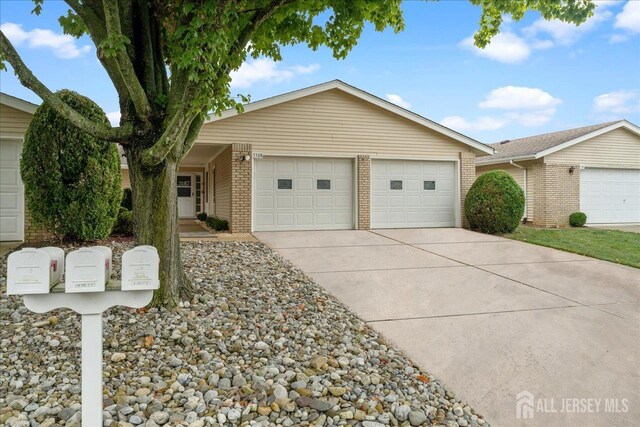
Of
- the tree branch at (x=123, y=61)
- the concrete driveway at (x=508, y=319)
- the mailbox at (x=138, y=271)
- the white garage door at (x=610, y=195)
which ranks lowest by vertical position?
the concrete driveway at (x=508, y=319)

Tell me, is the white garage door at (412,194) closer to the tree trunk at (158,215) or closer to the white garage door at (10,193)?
the tree trunk at (158,215)

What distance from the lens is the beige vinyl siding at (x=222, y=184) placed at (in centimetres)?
1215

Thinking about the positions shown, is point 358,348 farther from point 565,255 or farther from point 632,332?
point 565,255

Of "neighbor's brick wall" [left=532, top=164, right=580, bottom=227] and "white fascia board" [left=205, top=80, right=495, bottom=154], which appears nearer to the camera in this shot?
"white fascia board" [left=205, top=80, right=495, bottom=154]

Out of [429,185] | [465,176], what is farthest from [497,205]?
[429,185]

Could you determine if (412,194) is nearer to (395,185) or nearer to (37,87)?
(395,185)

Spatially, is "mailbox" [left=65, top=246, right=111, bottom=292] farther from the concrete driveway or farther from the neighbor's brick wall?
the neighbor's brick wall

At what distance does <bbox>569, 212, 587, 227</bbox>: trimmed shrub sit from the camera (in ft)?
49.8

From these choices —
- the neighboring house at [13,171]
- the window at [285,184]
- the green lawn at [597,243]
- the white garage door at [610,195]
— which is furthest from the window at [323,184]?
the white garage door at [610,195]

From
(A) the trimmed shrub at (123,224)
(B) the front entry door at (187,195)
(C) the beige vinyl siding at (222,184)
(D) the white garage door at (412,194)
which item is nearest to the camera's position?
(A) the trimmed shrub at (123,224)

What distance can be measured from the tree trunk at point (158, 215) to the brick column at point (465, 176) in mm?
10851

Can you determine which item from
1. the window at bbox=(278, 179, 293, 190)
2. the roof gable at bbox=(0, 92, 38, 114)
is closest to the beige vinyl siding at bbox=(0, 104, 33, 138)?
the roof gable at bbox=(0, 92, 38, 114)

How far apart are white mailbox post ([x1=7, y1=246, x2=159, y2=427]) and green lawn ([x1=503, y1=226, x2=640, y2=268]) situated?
890cm

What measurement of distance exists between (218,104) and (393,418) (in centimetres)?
347
